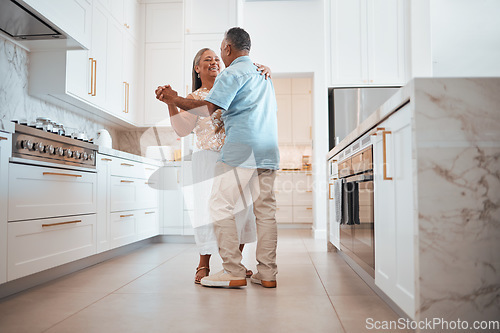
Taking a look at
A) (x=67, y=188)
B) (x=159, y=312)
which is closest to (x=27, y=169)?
(x=67, y=188)

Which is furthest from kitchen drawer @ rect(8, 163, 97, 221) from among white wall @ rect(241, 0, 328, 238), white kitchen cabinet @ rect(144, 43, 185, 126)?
white wall @ rect(241, 0, 328, 238)

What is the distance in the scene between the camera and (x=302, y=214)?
623 centimetres

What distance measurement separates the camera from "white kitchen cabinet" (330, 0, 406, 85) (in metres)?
4.73

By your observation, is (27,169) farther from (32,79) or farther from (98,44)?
(98,44)

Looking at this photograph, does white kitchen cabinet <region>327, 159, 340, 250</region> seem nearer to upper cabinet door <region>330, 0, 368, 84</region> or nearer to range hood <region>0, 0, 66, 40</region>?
upper cabinet door <region>330, 0, 368, 84</region>

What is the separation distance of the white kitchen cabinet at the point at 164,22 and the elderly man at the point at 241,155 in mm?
2879

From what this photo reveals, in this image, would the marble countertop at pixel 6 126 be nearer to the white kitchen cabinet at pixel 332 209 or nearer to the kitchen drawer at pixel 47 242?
the kitchen drawer at pixel 47 242

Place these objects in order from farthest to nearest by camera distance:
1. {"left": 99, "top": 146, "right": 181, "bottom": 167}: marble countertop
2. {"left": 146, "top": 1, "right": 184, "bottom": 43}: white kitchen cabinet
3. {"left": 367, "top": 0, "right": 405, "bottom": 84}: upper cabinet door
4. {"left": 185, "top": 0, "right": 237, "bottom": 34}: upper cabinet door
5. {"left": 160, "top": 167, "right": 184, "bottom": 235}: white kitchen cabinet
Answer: {"left": 146, "top": 1, "right": 184, "bottom": 43}: white kitchen cabinet → {"left": 367, "top": 0, "right": 405, "bottom": 84}: upper cabinet door → {"left": 185, "top": 0, "right": 237, "bottom": 34}: upper cabinet door → {"left": 160, "top": 167, "right": 184, "bottom": 235}: white kitchen cabinet → {"left": 99, "top": 146, "right": 181, "bottom": 167}: marble countertop

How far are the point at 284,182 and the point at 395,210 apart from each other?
479 centimetres

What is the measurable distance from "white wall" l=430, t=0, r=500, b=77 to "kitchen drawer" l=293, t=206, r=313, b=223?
323 centimetres

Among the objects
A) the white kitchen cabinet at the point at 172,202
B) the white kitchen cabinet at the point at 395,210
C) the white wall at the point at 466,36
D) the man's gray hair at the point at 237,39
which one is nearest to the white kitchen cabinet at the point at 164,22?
the white kitchen cabinet at the point at 172,202

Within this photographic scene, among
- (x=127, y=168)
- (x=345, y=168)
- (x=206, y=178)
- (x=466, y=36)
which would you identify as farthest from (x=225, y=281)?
(x=466, y=36)

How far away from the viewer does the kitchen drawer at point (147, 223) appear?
379 centimetres

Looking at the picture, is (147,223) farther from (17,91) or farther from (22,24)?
(22,24)
